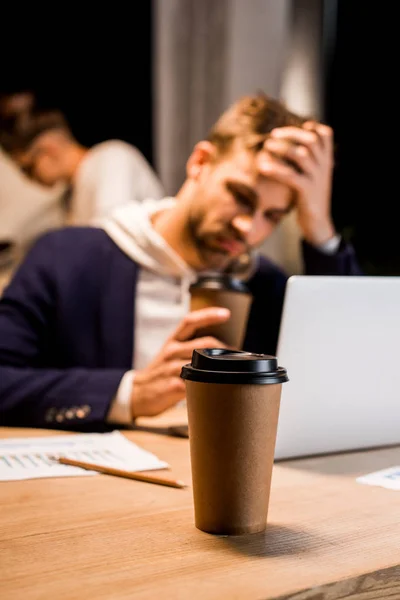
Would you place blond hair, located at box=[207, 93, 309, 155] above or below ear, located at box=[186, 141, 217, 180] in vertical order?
above

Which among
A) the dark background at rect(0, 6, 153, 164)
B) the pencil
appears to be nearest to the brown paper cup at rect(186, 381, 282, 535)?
the pencil

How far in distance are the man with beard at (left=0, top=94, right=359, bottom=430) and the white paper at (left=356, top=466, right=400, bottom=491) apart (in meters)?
0.76

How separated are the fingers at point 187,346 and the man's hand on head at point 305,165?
2.36 ft

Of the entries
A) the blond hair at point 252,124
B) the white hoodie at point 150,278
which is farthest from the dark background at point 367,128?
the white hoodie at point 150,278

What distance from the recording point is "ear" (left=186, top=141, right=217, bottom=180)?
1.94 meters

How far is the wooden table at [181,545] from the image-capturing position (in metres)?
0.59

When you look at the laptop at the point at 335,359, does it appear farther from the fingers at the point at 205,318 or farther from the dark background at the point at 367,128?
the dark background at the point at 367,128

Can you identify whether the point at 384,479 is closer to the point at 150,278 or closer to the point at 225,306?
the point at 225,306

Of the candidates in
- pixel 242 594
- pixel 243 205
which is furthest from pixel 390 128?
pixel 242 594

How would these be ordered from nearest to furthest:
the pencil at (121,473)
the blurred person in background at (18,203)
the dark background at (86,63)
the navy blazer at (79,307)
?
the pencil at (121,473)
the navy blazer at (79,307)
the blurred person in background at (18,203)
the dark background at (86,63)

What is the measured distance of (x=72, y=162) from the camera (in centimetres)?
346

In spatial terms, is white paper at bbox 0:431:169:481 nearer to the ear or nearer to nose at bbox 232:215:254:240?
nose at bbox 232:215:254:240

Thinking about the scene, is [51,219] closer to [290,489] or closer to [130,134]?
[130,134]

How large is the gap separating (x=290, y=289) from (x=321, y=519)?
302 millimetres
